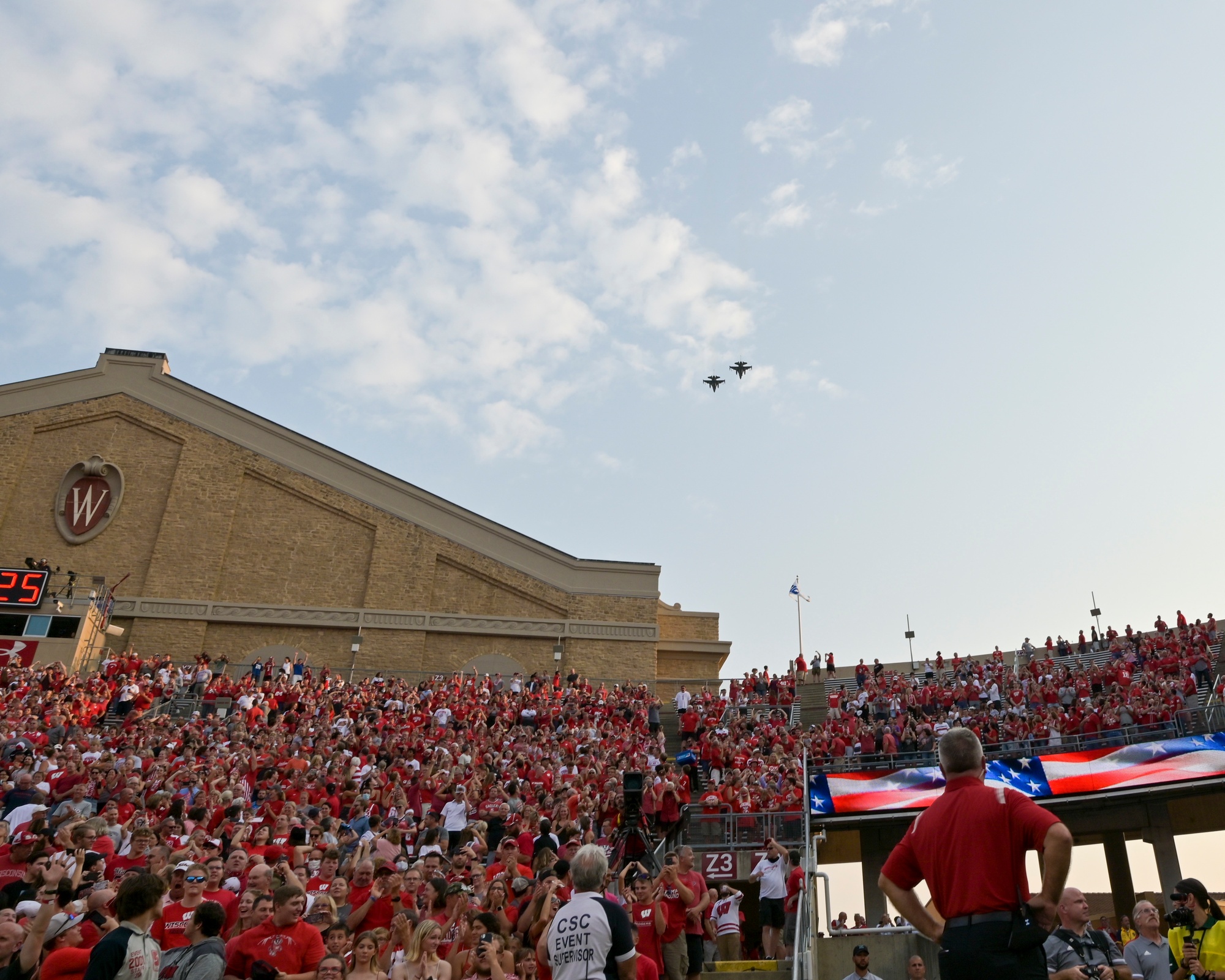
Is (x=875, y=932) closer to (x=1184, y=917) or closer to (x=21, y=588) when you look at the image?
(x=1184, y=917)

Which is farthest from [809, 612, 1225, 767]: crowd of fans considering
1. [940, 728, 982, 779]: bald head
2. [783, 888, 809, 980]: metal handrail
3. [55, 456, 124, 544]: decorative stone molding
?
[55, 456, 124, 544]: decorative stone molding

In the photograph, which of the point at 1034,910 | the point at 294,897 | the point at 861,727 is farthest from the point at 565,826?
the point at 861,727

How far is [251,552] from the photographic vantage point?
34.5 metres

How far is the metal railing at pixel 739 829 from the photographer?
16.0 meters

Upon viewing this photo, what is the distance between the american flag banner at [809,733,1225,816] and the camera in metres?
18.9

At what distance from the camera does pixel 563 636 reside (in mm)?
33688

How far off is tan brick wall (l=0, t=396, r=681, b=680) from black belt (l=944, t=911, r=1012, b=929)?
98.5 ft

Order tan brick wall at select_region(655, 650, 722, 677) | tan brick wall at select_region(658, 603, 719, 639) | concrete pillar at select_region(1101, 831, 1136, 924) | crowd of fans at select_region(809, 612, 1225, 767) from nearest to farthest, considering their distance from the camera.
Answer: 1. crowd of fans at select_region(809, 612, 1225, 767)
2. concrete pillar at select_region(1101, 831, 1136, 924)
3. tan brick wall at select_region(655, 650, 722, 677)
4. tan brick wall at select_region(658, 603, 719, 639)

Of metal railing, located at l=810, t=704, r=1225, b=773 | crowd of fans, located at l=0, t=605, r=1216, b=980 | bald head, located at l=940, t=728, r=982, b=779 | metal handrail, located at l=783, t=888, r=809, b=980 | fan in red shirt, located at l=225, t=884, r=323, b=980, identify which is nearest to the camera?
bald head, located at l=940, t=728, r=982, b=779

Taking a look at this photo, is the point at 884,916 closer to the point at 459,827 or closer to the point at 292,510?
the point at 459,827

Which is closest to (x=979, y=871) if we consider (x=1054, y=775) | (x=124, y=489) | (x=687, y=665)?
(x=1054, y=775)

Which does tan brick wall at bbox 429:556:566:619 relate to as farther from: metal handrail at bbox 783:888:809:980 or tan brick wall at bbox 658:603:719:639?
metal handrail at bbox 783:888:809:980

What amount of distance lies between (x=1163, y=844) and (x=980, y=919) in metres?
20.6

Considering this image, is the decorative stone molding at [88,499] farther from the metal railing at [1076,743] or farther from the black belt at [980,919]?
the black belt at [980,919]
